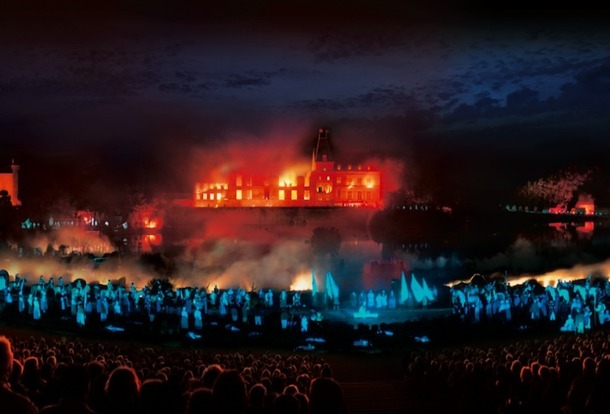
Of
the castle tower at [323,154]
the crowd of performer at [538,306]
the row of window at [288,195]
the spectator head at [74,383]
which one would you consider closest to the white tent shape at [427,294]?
the crowd of performer at [538,306]

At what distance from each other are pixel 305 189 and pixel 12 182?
37693mm

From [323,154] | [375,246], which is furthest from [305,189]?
[375,246]

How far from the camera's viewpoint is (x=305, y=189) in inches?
3167

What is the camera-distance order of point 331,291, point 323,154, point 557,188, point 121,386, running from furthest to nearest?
1. point 557,188
2. point 323,154
3. point 331,291
4. point 121,386

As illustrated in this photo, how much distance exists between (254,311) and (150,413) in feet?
52.9

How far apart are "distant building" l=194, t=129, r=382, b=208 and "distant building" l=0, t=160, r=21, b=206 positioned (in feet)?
74.9

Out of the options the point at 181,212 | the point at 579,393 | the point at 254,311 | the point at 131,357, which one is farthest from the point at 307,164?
the point at 579,393

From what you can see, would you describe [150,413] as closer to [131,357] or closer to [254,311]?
[131,357]

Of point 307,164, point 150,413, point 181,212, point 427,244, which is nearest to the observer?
point 150,413

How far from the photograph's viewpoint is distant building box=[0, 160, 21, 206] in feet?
251

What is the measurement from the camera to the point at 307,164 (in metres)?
87.9

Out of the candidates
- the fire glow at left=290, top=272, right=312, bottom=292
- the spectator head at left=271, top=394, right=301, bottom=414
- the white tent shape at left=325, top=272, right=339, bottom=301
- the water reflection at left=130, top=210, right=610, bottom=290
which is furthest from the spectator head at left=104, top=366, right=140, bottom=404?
the fire glow at left=290, top=272, right=312, bottom=292

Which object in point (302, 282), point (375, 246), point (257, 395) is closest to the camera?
point (257, 395)

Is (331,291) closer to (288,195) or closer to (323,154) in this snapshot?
(288,195)
